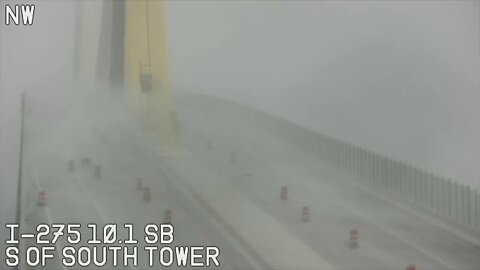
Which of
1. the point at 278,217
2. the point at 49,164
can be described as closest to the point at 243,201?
the point at 278,217

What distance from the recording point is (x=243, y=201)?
3.97 meters

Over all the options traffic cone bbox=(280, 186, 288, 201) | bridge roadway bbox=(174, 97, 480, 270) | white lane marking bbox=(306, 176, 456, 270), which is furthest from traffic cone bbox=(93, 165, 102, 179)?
white lane marking bbox=(306, 176, 456, 270)

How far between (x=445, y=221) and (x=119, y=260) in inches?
71.8

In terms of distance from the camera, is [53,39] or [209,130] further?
[209,130]

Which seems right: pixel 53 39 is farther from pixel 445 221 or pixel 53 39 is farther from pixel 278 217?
pixel 445 221

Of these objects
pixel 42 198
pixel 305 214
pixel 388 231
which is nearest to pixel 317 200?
pixel 305 214

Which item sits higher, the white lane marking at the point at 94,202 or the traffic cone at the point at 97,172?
the traffic cone at the point at 97,172

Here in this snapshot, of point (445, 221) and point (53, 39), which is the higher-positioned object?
point (53, 39)

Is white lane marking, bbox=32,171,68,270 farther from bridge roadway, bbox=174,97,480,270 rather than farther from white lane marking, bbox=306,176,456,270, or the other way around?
white lane marking, bbox=306,176,456,270

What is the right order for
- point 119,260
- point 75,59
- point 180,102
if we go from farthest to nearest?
point 180,102 → point 75,59 → point 119,260

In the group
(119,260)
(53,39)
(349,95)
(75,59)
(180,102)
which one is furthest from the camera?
(349,95)

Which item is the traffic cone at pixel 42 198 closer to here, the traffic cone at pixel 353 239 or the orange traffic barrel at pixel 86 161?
the orange traffic barrel at pixel 86 161

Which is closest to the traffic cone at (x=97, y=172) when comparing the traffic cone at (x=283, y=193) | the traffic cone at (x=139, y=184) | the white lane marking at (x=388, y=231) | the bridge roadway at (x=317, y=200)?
the traffic cone at (x=139, y=184)

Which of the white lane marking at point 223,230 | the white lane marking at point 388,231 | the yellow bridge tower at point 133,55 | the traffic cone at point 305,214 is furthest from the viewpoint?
the yellow bridge tower at point 133,55
